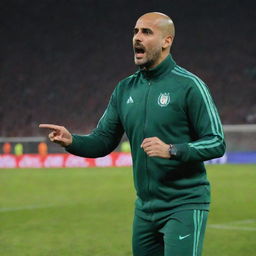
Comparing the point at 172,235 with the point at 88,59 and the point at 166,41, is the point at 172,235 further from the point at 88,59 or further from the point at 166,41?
the point at 88,59

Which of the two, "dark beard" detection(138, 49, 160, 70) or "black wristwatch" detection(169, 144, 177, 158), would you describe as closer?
A: "black wristwatch" detection(169, 144, 177, 158)

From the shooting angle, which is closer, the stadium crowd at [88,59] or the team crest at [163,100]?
the team crest at [163,100]

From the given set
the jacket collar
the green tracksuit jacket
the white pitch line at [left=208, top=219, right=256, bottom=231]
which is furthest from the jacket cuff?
the white pitch line at [left=208, top=219, right=256, bottom=231]

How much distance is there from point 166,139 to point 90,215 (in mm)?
7795

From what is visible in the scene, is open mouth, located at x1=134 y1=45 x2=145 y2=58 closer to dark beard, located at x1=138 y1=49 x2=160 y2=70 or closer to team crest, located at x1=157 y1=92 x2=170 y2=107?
dark beard, located at x1=138 y1=49 x2=160 y2=70

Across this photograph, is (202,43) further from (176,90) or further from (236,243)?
(176,90)

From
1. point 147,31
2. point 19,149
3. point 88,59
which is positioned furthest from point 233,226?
point 88,59

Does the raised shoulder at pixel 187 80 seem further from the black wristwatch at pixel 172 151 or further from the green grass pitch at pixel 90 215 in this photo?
the green grass pitch at pixel 90 215

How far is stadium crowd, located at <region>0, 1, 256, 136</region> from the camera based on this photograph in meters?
36.9

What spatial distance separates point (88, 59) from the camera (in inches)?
1681

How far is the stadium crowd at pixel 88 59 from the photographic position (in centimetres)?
3694

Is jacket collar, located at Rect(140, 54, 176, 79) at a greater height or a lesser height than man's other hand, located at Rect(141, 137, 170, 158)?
greater

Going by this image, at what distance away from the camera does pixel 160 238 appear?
4207mm

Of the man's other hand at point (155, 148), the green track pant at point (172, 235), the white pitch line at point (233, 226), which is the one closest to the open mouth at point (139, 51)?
the man's other hand at point (155, 148)
